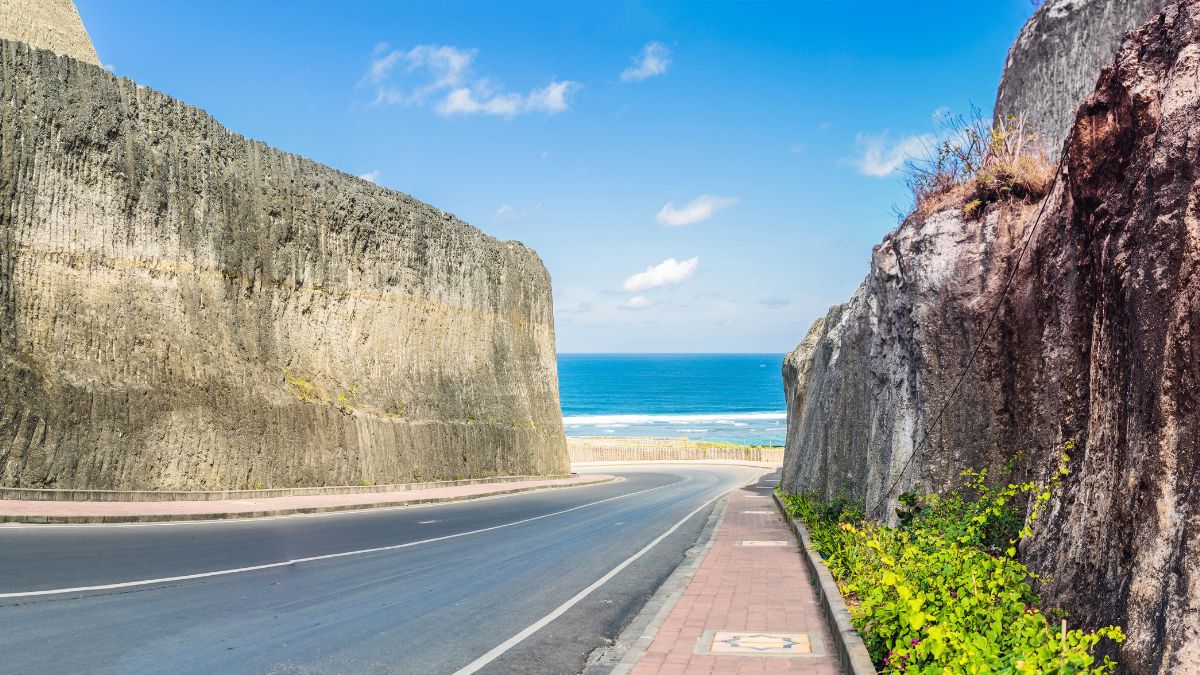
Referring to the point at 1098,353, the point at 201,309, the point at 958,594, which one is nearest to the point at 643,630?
the point at 958,594

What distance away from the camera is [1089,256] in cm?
707

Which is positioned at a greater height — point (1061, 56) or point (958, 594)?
point (1061, 56)

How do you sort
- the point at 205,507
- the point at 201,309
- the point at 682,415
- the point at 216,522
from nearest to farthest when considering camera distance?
the point at 216,522, the point at 205,507, the point at 201,309, the point at 682,415

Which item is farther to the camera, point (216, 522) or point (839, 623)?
point (216, 522)

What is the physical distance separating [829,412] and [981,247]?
38.3ft

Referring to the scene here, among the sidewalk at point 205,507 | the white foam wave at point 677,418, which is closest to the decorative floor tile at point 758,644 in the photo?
the sidewalk at point 205,507

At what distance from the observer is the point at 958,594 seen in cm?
607

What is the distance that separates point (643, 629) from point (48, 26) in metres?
34.9

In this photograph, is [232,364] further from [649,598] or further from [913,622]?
[913,622]

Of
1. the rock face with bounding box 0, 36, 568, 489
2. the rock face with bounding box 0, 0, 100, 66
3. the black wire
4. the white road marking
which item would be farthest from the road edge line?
the rock face with bounding box 0, 0, 100, 66

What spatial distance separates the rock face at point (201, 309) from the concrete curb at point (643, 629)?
47.8 feet

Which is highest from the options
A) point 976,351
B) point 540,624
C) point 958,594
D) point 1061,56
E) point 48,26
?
point 48,26

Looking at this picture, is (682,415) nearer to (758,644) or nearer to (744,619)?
(744,619)

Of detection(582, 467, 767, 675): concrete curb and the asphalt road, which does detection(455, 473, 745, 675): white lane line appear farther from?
detection(582, 467, 767, 675): concrete curb
